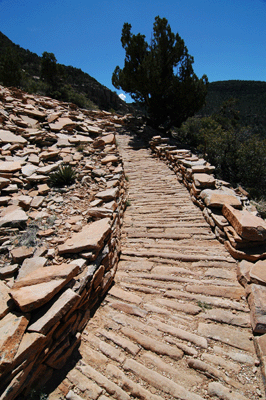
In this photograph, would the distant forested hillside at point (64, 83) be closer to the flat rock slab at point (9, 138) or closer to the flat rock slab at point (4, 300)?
the flat rock slab at point (9, 138)

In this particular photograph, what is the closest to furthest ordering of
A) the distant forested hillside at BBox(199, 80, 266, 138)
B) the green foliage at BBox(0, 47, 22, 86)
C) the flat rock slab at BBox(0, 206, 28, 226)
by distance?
1. the flat rock slab at BBox(0, 206, 28, 226)
2. the green foliage at BBox(0, 47, 22, 86)
3. the distant forested hillside at BBox(199, 80, 266, 138)

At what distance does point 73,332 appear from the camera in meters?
2.23

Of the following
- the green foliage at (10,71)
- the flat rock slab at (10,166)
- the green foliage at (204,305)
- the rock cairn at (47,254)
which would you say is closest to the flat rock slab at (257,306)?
the green foliage at (204,305)

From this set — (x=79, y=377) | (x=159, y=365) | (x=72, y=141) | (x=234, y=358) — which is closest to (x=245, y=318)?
(x=234, y=358)

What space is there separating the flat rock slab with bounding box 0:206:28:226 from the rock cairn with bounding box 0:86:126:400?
1 centimetres

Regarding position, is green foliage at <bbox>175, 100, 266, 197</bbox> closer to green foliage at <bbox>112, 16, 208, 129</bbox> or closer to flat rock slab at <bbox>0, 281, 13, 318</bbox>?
green foliage at <bbox>112, 16, 208, 129</bbox>

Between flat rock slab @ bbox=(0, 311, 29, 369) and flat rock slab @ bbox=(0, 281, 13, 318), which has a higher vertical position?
flat rock slab @ bbox=(0, 281, 13, 318)

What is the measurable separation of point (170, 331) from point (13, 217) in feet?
8.53

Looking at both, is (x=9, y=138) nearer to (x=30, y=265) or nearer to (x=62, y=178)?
(x=62, y=178)

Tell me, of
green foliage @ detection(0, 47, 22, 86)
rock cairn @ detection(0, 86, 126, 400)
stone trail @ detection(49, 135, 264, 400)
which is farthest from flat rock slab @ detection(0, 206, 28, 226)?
green foliage @ detection(0, 47, 22, 86)

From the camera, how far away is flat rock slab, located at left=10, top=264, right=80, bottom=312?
1.88 m

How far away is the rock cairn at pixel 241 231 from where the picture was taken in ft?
7.82

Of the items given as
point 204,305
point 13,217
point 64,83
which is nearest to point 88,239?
point 13,217

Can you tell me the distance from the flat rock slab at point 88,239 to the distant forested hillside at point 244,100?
27.7 meters
